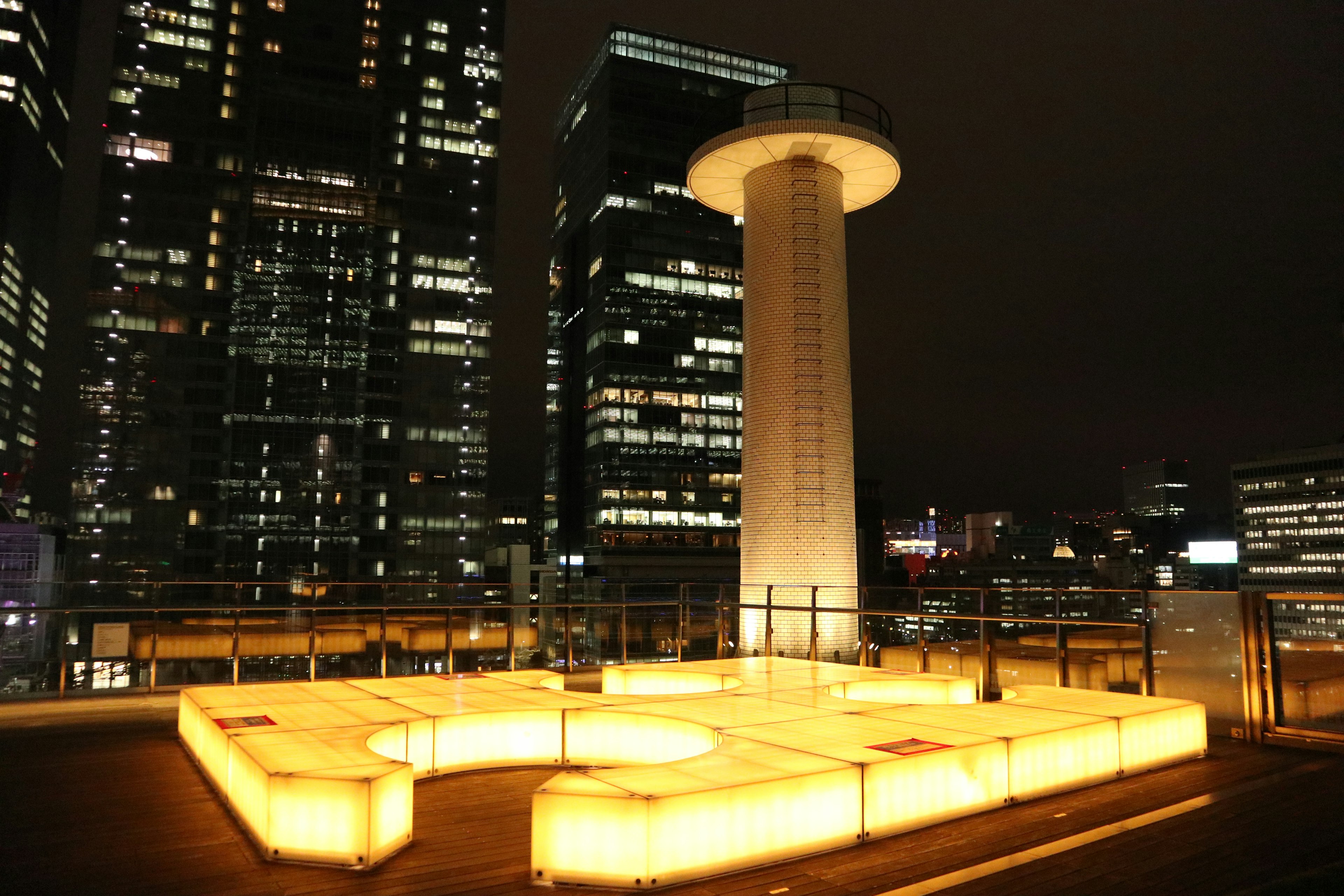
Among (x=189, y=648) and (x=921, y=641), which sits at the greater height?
(x=921, y=641)

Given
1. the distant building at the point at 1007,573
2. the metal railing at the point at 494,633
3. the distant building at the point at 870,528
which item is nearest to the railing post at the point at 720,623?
the metal railing at the point at 494,633

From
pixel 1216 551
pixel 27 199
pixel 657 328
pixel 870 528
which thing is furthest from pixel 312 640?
pixel 27 199

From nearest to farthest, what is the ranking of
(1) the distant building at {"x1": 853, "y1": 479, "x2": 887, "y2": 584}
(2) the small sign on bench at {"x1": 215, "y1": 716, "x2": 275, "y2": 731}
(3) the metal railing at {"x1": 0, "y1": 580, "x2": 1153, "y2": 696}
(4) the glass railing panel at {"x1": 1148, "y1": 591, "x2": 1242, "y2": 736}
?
(2) the small sign on bench at {"x1": 215, "y1": 716, "x2": 275, "y2": 731}, (4) the glass railing panel at {"x1": 1148, "y1": 591, "x2": 1242, "y2": 736}, (3) the metal railing at {"x1": 0, "y1": 580, "x2": 1153, "y2": 696}, (1) the distant building at {"x1": 853, "y1": 479, "x2": 887, "y2": 584}

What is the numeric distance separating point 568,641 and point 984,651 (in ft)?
17.9

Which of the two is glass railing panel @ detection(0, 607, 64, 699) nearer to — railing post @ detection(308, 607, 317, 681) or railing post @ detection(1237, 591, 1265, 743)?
railing post @ detection(308, 607, 317, 681)

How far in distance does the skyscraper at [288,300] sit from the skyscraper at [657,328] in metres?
12.1

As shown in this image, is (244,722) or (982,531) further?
(982,531)

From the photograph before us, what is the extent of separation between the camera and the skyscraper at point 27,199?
94.6 m

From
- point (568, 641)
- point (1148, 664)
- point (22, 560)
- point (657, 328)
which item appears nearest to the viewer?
point (1148, 664)

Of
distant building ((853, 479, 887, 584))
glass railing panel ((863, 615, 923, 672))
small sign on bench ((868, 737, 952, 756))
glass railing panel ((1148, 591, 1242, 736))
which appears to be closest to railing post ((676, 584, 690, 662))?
glass railing panel ((863, 615, 923, 672))

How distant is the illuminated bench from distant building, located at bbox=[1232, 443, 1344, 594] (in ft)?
390

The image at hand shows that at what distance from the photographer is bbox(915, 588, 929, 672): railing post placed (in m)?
11.1

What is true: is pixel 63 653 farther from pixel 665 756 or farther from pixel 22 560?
pixel 22 560

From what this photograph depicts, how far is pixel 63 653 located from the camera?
9914 millimetres
